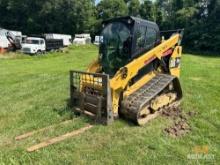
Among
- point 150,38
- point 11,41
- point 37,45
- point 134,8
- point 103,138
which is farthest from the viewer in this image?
point 134,8

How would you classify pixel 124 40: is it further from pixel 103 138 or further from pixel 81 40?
pixel 81 40

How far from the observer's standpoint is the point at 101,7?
197ft

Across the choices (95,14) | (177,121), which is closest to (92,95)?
(177,121)

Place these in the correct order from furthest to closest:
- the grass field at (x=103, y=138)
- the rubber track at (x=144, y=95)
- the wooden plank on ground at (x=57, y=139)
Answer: the rubber track at (x=144, y=95), the wooden plank on ground at (x=57, y=139), the grass field at (x=103, y=138)

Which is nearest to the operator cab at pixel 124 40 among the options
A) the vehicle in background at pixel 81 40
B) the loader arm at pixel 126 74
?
the loader arm at pixel 126 74

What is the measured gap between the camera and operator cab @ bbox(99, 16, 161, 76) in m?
7.13

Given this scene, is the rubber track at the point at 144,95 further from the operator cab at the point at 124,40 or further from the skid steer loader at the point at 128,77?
the operator cab at the point at 124,40

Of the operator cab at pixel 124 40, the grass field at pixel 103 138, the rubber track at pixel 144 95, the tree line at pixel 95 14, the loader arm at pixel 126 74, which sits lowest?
the grass field at pixel 103 138

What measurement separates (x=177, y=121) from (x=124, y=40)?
2.27 meters

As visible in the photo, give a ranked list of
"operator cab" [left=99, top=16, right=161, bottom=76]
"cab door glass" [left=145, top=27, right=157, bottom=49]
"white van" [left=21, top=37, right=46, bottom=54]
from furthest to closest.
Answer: "white van" [left=21, top=37, right=46, bottom=54], "cab door glass" [left=145, top=27, right=157, bottom=49], "operator cab" [left=99, top=16, right=161, bottom=76]

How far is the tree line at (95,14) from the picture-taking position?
39094 millimetres

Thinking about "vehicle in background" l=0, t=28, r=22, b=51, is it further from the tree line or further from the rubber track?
the rubber track

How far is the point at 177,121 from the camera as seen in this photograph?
23.4 feet

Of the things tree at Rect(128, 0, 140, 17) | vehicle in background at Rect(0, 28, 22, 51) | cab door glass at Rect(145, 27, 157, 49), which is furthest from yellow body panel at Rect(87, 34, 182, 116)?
tree at Rect(128, 0, 140, 17)
